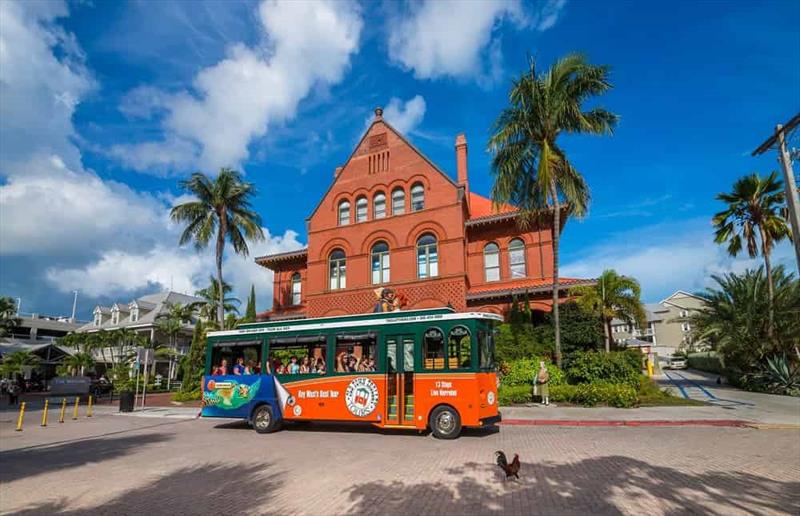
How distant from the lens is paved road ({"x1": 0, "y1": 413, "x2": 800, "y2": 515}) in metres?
6.01

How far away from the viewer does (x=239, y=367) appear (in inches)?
550

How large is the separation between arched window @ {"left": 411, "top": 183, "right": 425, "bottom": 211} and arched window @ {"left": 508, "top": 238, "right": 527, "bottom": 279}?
5.54 metres

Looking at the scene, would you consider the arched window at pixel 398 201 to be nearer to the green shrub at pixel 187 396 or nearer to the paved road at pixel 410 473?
the green shrub at pixel 187 396

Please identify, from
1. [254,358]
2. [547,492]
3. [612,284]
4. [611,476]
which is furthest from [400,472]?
[612,284]

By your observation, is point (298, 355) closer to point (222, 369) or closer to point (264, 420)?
point (264, 420)

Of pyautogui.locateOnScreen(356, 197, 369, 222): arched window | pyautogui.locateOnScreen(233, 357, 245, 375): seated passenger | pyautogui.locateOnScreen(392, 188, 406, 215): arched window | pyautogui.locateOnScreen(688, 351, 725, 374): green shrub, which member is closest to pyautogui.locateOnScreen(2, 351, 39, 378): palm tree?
pyautogui.locateOnScreen(356, 197, 369, 222): arched window

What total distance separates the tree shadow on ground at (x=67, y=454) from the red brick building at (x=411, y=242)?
1498 centimetres

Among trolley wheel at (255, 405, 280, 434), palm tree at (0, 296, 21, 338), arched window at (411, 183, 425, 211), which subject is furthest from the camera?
palm tree at (0, 296, 21, 338)

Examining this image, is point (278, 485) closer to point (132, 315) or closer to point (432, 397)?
point (432, 397)

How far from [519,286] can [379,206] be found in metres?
9.50

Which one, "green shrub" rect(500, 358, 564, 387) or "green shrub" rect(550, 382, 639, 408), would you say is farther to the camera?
"green shrub" rect(500, 358, 564, 387)

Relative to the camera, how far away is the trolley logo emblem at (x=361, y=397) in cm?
1210

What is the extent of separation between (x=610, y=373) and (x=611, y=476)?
42.5 feet

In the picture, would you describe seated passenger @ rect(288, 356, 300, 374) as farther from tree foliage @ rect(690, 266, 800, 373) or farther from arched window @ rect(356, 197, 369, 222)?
tree foliage @ rect(690, 266, 800, 373)
